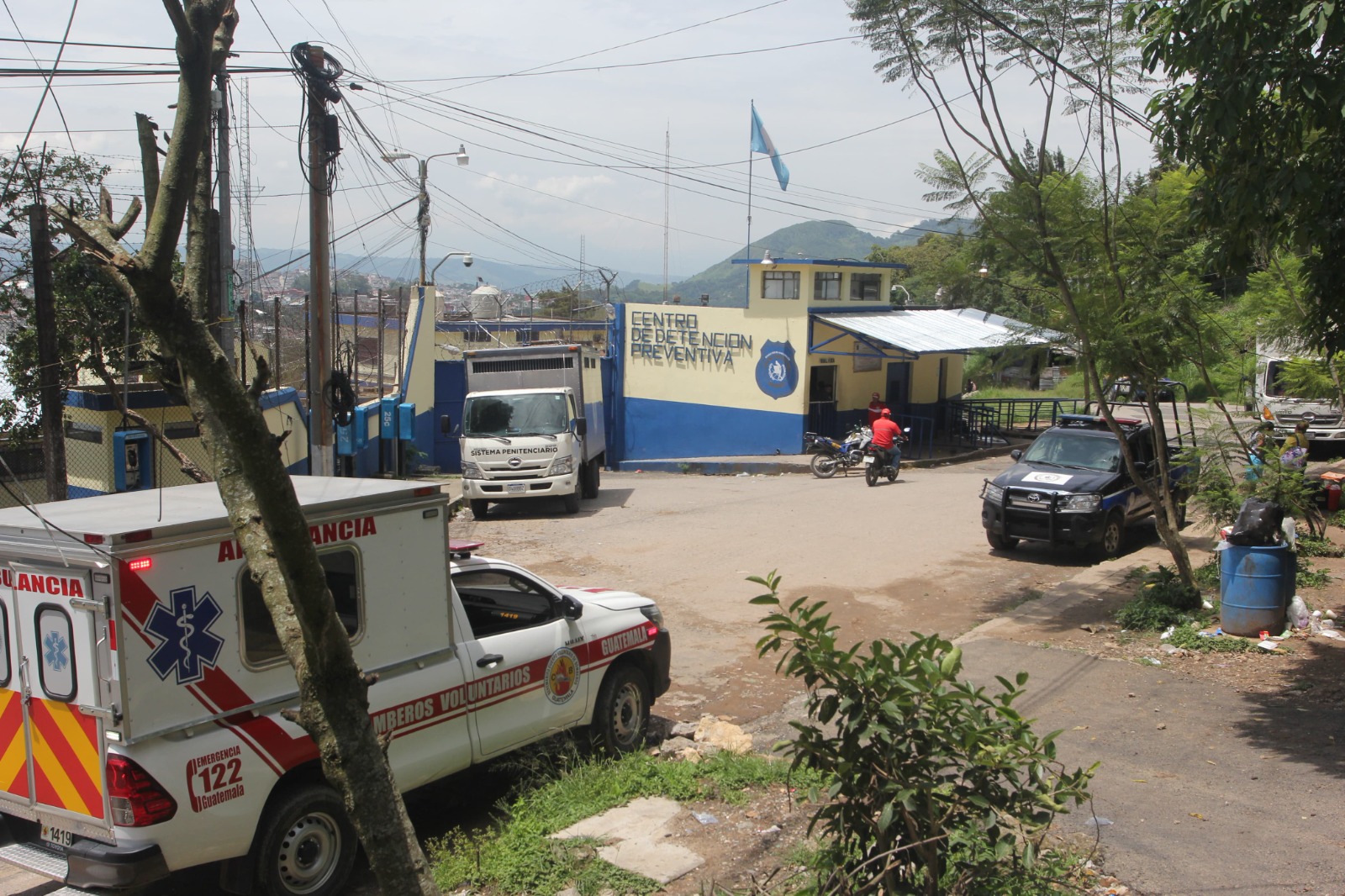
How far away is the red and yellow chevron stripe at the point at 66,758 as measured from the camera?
4457 mm

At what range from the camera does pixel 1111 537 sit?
13922 mm

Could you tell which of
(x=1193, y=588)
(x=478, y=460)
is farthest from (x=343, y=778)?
(x=478, y=460)

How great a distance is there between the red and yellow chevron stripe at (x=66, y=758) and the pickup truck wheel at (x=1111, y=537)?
12.2 metres

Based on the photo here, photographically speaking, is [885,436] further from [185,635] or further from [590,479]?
[185,635]

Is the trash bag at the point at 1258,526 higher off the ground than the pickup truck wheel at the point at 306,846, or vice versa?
the trash bag at the point at 1258,526

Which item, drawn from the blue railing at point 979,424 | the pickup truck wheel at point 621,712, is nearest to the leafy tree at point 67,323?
the pickup truck wheel at point 621,712

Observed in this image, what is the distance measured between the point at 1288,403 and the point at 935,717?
83.2ft

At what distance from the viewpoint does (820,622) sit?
3629mm

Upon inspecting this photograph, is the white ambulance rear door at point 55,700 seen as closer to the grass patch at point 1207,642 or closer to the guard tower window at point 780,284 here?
the grass patch at point 1207,642

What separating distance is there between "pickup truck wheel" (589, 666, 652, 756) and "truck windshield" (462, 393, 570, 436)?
11.4 metres

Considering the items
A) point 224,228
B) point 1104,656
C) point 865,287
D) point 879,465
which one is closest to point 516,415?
point 224,228

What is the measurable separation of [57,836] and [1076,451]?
43.4 ft

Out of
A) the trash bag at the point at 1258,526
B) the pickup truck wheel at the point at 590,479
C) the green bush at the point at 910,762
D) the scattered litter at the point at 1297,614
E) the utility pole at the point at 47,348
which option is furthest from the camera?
the pickup truck wheel at the point at 590,479

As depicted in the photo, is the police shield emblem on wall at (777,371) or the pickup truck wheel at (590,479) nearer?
the pickup truck wheel at (590,479)
